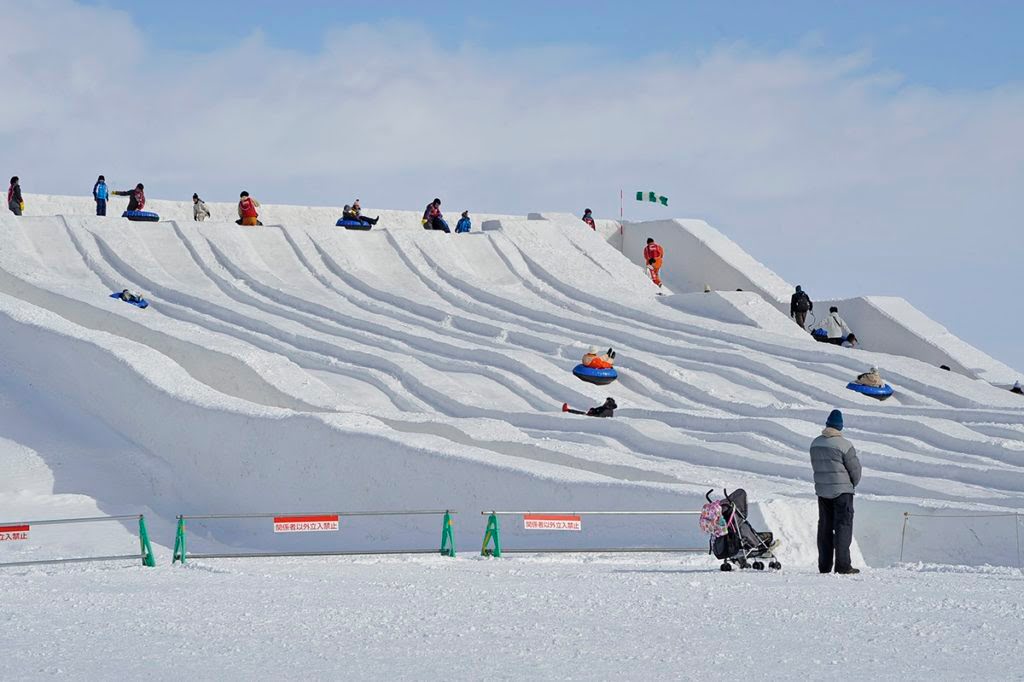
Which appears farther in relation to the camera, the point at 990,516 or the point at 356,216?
the point at 356,216

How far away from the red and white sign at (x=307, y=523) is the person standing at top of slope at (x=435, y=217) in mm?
16154

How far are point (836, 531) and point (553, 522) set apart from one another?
2.59 metres

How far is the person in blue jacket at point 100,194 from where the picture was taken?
23.8 metres

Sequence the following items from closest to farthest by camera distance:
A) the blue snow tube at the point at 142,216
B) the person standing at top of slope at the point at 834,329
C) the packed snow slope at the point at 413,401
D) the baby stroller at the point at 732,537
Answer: the baby stroller at the point at 732,537, the packed snow slope at the point at 413,401, the person standing at top of slope at the point at 834,329, the blue snow tube at the point at 142,216

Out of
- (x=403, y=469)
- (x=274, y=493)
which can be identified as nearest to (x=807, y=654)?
(x=403, y=469)

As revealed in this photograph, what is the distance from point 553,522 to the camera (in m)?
10.1

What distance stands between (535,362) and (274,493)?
5728 millimetres

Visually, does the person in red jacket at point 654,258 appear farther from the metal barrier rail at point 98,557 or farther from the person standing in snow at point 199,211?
the metal barrier rail at point 98,557

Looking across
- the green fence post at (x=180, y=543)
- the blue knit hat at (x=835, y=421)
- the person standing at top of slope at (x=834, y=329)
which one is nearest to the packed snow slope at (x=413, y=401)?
the person standing at top of slope at (x=834, y=329)

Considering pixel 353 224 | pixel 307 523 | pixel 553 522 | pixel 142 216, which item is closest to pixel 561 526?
pixel 553 522

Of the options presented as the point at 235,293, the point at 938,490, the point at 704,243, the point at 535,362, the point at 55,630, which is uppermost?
the point at 704,243

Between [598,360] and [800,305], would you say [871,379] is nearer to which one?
[598,360]

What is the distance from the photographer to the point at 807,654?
552 centimetres

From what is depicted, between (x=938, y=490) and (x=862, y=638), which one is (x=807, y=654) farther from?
(x=938, y=490)
